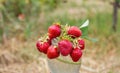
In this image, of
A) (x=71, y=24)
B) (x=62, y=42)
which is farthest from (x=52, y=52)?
(x=71, y=24)

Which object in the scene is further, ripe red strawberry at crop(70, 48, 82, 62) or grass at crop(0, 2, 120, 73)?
grass at crop(0, 2, 120, 73)

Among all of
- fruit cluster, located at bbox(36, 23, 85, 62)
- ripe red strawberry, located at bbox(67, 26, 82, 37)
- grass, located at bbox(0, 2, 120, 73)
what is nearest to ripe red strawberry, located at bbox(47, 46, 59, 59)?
fruit cluster, located at bbox(36, 23, 85, 62)

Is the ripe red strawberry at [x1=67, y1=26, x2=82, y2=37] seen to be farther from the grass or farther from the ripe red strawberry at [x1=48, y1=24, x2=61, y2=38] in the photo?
the grass

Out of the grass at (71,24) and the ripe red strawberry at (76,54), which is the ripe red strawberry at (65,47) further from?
the grass at (71,24)

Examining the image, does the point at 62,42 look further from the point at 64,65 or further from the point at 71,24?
the point at 71,24

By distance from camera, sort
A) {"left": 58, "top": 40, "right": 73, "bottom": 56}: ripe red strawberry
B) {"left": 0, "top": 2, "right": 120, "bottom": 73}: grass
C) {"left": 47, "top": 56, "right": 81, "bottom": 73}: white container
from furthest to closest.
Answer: {"left": 0, "top": 2, "right": 120, "bottom": 73}: grass → {"left": 47, "top": 56, "right": 81, "bottom": 73}: white container → {"left": 58, "top": 40, "right": 73, "bottom": 56}: ripe red strawberry

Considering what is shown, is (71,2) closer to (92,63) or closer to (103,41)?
(103,41)

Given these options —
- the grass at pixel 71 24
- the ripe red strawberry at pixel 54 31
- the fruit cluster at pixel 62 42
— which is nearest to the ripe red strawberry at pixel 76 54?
the fruit cluster at pixel 62 42

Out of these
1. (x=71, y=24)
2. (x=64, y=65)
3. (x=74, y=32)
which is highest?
(x=71, y=24)
